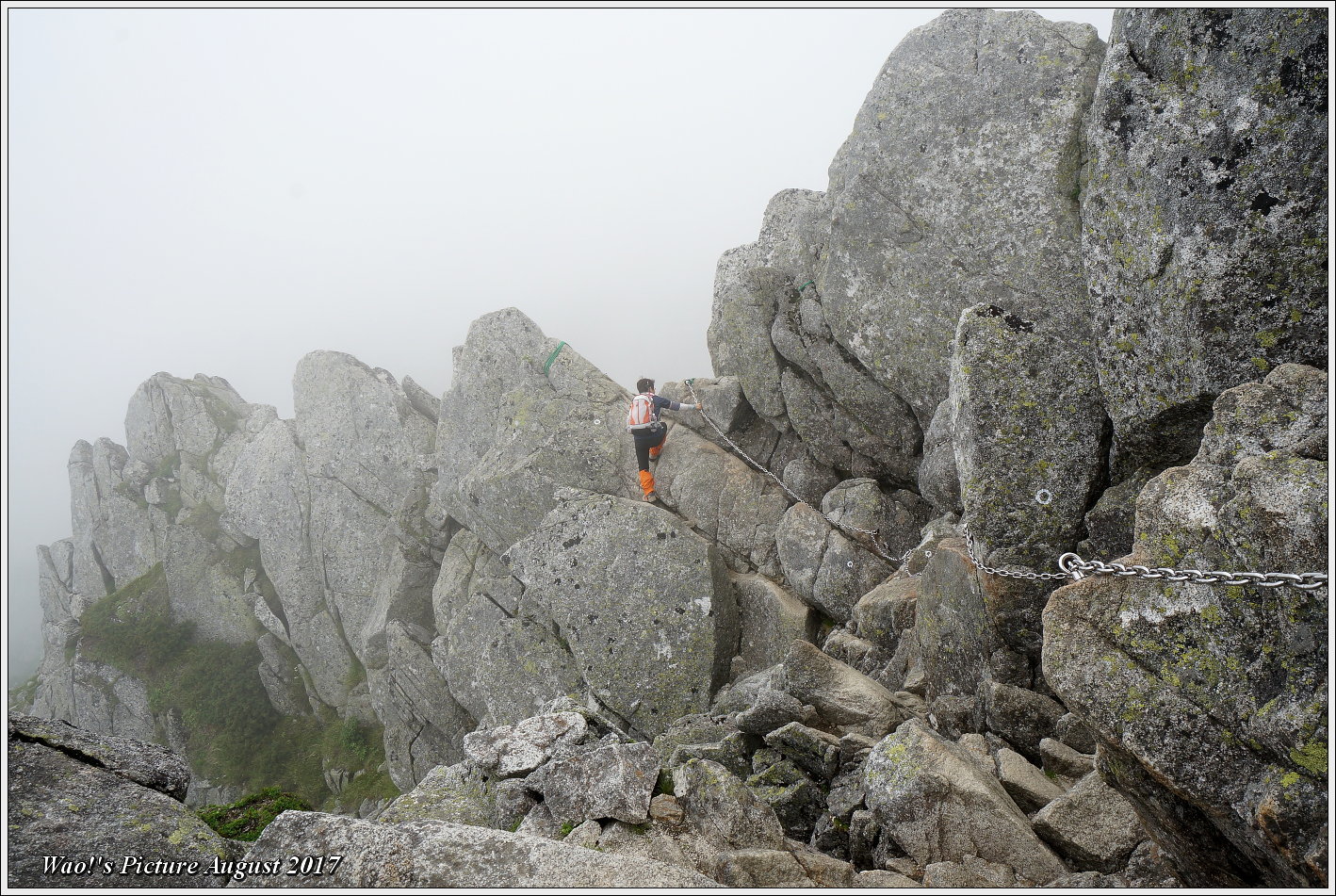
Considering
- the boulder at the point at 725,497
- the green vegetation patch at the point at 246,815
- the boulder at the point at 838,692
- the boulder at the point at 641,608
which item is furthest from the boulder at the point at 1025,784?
the boulder at the point at 725,497

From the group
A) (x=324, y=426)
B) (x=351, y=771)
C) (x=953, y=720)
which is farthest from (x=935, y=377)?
(x=351, y=771)

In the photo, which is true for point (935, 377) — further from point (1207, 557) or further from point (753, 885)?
point (753, 885)

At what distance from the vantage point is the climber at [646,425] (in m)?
24.9

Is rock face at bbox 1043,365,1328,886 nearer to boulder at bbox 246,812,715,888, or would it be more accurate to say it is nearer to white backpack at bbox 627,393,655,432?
boulder at bbox 246,812,715,888

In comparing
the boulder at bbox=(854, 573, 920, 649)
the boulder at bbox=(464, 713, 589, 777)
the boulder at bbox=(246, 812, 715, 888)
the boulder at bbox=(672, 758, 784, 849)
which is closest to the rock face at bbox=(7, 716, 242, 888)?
the boulder at bbox=(246, 812, 715, 888)

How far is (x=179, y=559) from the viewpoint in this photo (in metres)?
55.7

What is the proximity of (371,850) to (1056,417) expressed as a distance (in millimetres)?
12587

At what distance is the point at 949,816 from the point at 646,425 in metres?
17.7

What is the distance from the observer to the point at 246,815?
426 inches

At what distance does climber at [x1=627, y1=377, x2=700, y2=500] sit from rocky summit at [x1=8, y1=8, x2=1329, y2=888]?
3.33 ft

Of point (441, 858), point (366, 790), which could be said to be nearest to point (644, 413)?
point (441, 858)

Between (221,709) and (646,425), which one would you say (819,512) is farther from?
(221,709)

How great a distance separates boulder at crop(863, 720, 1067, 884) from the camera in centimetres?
864

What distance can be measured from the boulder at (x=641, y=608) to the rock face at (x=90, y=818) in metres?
14.5
